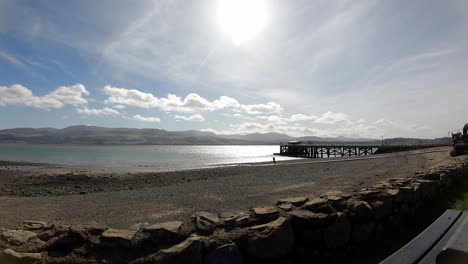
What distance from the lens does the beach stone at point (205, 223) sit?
3.88 metres

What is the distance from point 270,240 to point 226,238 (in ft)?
1.75

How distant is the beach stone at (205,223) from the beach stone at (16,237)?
2085mm

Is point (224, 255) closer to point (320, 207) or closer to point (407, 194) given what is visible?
point (320, 207)

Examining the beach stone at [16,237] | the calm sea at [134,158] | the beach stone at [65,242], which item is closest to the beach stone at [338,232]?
the beach stone at [65,242]

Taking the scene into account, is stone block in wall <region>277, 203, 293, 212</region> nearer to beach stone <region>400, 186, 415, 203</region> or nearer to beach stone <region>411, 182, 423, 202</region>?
beach stone <region>400, 186, 415, 203</region>

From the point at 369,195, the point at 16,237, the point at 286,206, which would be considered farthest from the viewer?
the point at 369,195

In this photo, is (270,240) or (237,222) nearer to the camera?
(270,240)

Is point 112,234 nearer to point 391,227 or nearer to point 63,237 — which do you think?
point 63,237

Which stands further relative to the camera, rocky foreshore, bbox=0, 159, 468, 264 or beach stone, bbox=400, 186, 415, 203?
beach stone, bbox=400, 186, 415, 203

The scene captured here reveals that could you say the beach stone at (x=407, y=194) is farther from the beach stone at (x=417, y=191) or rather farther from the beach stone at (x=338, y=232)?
the beach stone at (x=338, y=232)

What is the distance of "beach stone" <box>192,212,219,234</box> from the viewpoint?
3.88m

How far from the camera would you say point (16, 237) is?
3.81 metres

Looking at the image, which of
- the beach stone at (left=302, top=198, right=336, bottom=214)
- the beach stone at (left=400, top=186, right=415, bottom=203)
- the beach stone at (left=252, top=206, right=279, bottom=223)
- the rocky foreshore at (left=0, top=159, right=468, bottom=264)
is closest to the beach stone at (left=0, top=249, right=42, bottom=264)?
the rocky foreshore at (left=0, top=159, right=468, bottom=264)

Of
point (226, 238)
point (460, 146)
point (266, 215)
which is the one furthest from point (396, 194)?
point (460, 146)
